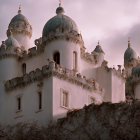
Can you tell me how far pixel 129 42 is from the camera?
3580 inches

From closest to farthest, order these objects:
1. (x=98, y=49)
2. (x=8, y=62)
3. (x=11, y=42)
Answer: (x=8, y=62), (x=11, y=42), (x=98, y=49)

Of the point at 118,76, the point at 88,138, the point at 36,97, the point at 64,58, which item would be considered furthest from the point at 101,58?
the point at 88,138

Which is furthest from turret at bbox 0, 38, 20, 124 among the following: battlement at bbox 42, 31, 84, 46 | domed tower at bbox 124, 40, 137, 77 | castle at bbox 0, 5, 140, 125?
domed tower at bbox 124, 40, 137, 77

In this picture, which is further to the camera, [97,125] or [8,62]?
[8,62]

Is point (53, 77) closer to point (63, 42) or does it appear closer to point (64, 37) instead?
point (63, 42)

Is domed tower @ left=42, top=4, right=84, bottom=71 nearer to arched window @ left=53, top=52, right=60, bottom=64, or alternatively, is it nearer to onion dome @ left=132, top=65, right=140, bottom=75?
arched window @ left=53, top=52, right=60, bottom=64

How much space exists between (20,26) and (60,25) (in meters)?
12.2

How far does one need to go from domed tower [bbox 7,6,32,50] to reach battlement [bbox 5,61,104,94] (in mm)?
10318

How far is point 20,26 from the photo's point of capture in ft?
254

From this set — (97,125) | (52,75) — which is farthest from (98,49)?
(97,125)

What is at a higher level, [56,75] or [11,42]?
[11,42]

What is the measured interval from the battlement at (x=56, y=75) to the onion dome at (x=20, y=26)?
12000 millimetres

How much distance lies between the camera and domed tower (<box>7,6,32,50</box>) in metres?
76.6

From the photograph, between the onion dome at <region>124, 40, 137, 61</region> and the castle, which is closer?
the castle
